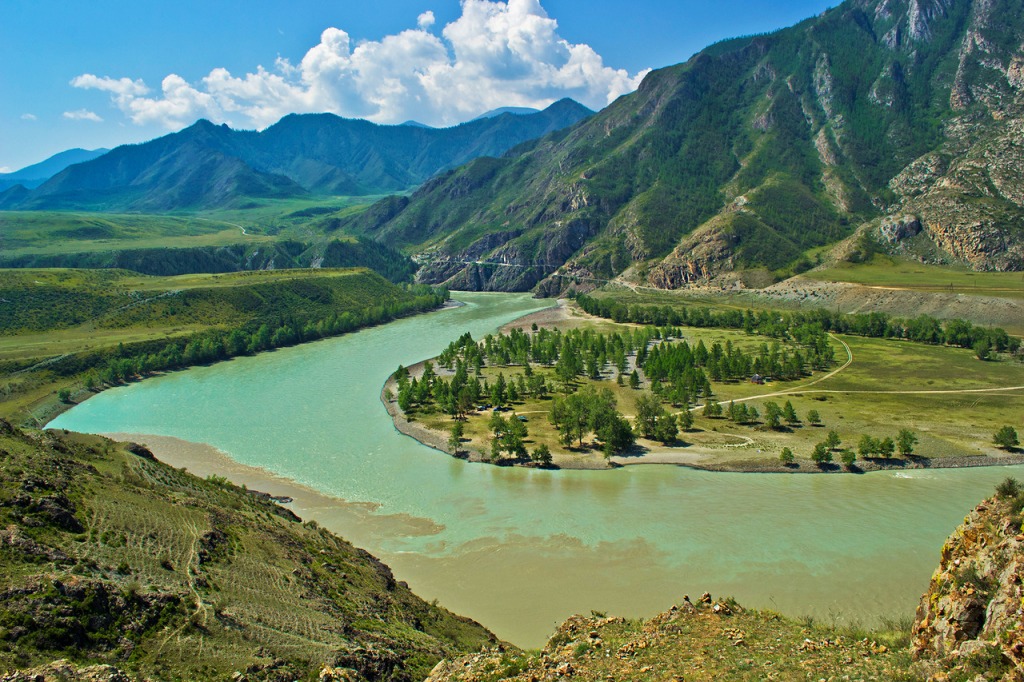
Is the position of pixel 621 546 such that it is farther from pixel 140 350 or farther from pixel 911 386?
pixel 140 350

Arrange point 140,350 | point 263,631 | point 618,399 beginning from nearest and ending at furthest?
point 263,631
point 618,399
point 140,350

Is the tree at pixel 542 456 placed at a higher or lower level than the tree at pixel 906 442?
lower

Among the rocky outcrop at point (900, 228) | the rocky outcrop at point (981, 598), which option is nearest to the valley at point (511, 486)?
the rocky outcrop at point (981, 598)

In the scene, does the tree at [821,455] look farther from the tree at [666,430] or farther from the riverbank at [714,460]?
the tree at [666,430]

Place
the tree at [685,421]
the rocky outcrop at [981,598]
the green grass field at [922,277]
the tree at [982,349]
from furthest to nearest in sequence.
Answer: the green grass field at [922,277], the tree at [982,349], the tree at [685,421], the rocky outcrop at [981,598]

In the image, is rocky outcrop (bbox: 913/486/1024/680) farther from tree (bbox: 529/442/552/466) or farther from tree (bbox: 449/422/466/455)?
tree (bbox: 449/422/466/455)

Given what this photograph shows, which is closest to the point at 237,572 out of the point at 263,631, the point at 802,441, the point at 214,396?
the point at 263,631
